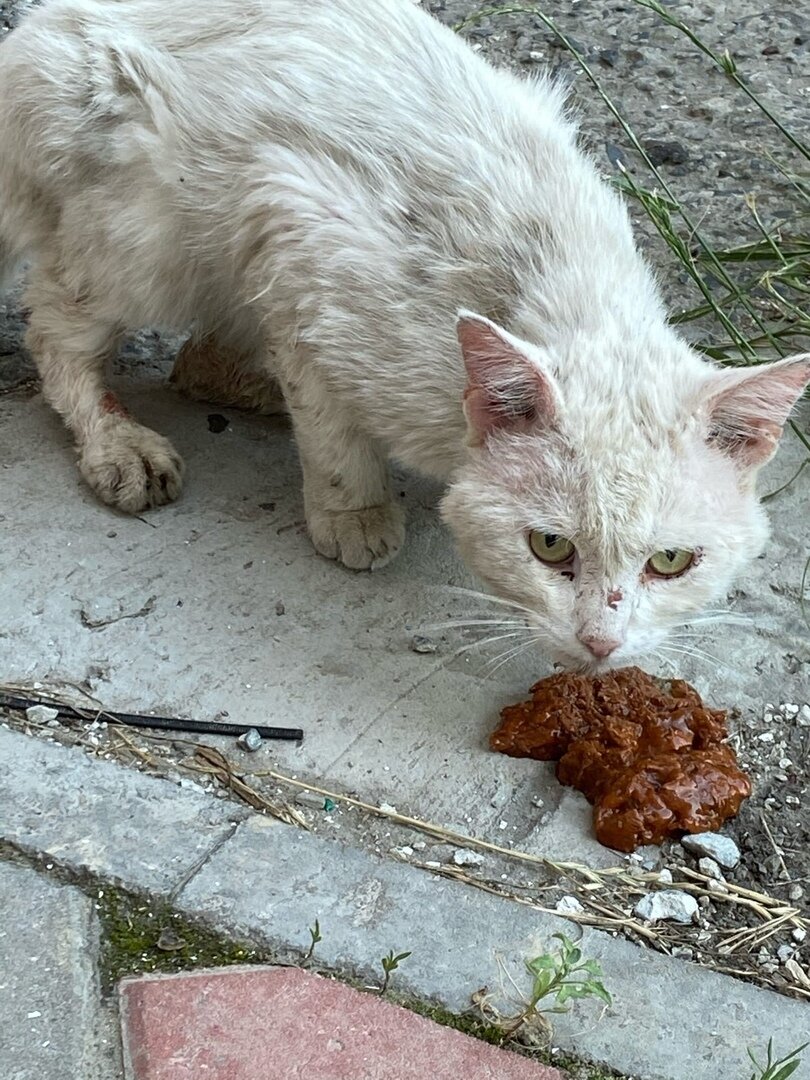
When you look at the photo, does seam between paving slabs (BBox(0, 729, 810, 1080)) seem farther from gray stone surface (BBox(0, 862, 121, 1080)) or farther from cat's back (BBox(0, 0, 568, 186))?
cat's back (BBox(0, 0, 568, 186))

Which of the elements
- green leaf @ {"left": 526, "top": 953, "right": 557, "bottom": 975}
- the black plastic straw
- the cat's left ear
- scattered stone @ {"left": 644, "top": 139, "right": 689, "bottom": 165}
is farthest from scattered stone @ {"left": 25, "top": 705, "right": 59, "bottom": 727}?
scattered stone @ {"left": 644, "top": 139, "right": 689, "bottom": 165}

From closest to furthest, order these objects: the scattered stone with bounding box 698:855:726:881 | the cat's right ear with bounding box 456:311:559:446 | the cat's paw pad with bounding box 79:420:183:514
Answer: the cat's right ear with bounding box 456:311:559:446 < the scattered stone with bounding box 698:855:726:881 < the cat's paw pad with bounding box 79:420:183:514

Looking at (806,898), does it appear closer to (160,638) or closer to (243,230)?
(160,638)

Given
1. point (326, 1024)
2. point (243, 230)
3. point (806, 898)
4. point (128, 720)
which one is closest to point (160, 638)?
point (128, 720)

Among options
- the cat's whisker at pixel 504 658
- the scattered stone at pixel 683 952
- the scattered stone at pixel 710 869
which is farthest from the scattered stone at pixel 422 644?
the scattered stone at pixel 683 952

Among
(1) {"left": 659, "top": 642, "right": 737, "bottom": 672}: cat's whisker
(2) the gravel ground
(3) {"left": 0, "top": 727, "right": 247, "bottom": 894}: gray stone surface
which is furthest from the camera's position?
(2) the gravel ground

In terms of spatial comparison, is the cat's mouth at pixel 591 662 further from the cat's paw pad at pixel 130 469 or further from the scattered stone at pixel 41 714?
the cat's paw pad at pixel 130 469
